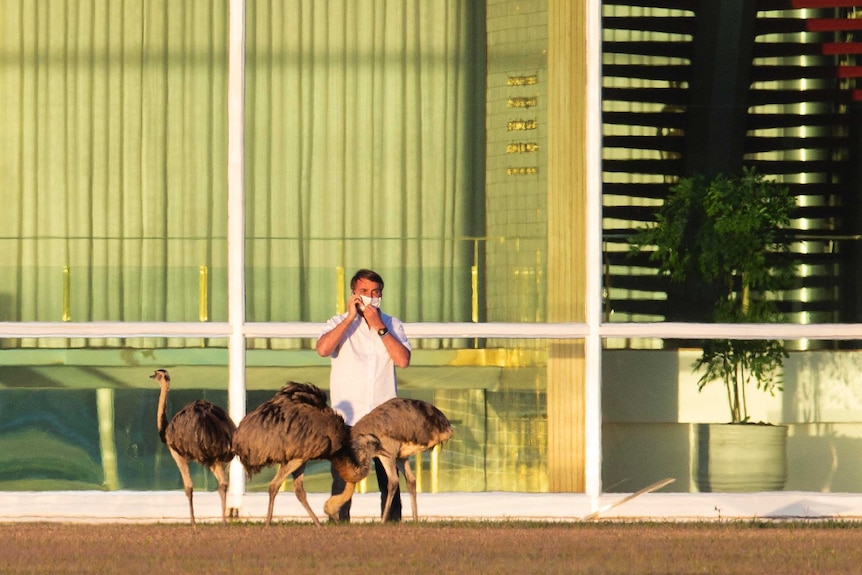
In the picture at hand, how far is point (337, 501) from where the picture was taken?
10008 mm

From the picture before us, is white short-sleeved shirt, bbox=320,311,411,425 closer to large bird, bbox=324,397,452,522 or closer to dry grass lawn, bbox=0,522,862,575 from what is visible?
large bird, bbox=324,397,452,522

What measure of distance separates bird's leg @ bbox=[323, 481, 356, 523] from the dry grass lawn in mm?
326

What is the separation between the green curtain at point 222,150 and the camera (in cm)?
1248

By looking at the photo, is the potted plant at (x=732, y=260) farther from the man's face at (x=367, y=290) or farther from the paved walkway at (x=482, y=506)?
the man's face at (x=367, y=290)

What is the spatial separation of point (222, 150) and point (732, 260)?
341 centimetres

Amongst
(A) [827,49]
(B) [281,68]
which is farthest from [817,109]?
(B) [281,68]

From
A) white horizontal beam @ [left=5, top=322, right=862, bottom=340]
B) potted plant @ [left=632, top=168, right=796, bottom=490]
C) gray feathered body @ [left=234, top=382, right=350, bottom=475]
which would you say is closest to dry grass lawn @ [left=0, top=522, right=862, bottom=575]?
gray feathered body @ [left=234, top=382, right=350, bottom=475]

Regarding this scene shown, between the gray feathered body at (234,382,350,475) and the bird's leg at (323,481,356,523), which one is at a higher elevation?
the gray feathered body at (234,382,350,475)

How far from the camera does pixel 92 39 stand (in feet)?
41.5

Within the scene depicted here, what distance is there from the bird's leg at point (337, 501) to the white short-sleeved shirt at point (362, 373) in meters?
0.47

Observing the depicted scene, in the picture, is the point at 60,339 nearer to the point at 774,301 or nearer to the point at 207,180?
the point at 207,180

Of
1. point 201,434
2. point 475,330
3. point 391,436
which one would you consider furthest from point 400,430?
point 475,330

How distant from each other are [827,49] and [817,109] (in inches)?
16.5

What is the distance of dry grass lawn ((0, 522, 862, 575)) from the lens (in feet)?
25.3
